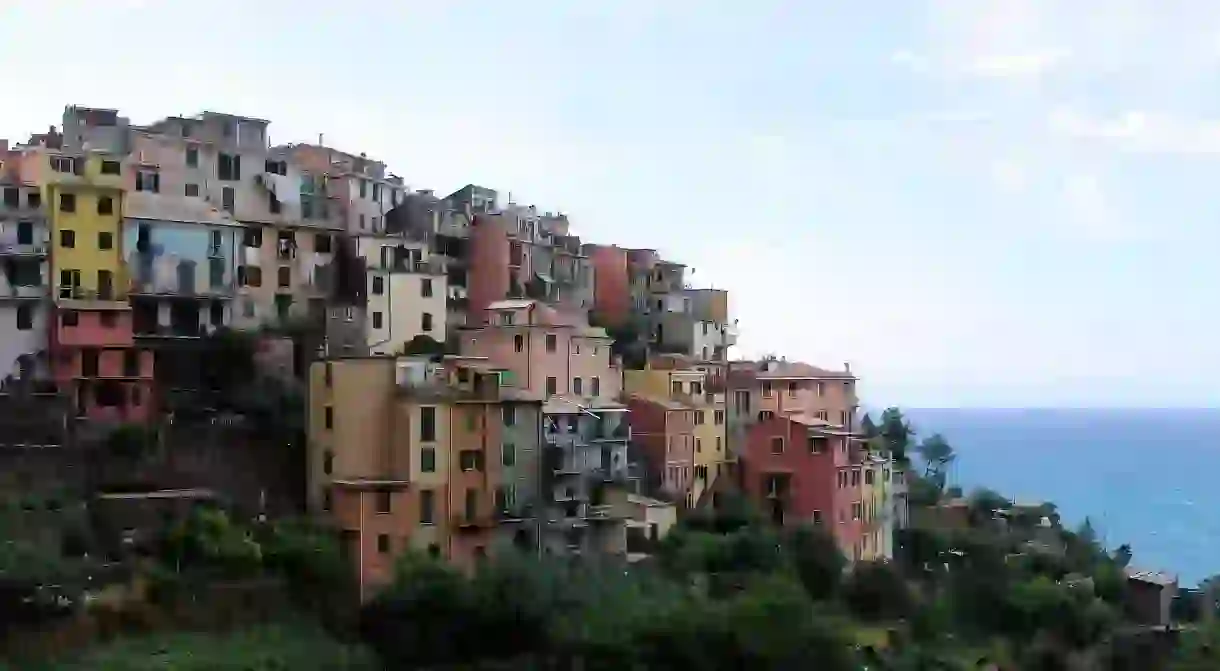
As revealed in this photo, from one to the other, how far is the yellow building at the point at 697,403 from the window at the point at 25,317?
14180 millimetres

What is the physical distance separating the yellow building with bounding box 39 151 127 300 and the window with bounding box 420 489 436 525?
781cm

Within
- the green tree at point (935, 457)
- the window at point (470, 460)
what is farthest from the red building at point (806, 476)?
the green tree at point (935, 457)

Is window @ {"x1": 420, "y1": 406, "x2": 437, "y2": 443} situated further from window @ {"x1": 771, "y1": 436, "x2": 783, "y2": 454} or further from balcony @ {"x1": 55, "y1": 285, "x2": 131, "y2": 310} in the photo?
window @ {"x1": 771, "y1": 436, "x2": 783, "y2": 454}

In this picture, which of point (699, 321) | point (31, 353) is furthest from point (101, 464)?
point (699, 321)

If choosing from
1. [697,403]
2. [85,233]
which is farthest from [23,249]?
[697,403]

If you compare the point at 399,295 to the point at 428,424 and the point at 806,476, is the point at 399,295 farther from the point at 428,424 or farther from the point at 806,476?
the point at 806,476

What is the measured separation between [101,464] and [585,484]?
9495 mm

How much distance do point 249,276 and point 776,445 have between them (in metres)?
13.3

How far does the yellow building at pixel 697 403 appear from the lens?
3281cm

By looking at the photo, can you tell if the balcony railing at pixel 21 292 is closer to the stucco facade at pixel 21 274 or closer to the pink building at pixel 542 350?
the stucco facade at pixel 21 274

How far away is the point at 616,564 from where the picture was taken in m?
25.3

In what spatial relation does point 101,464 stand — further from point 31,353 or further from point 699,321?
point 699,321

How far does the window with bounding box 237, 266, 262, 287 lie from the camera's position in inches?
1142

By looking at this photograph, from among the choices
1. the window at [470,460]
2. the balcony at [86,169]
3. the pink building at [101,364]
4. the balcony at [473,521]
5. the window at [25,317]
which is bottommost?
the balcony at [473,521]
